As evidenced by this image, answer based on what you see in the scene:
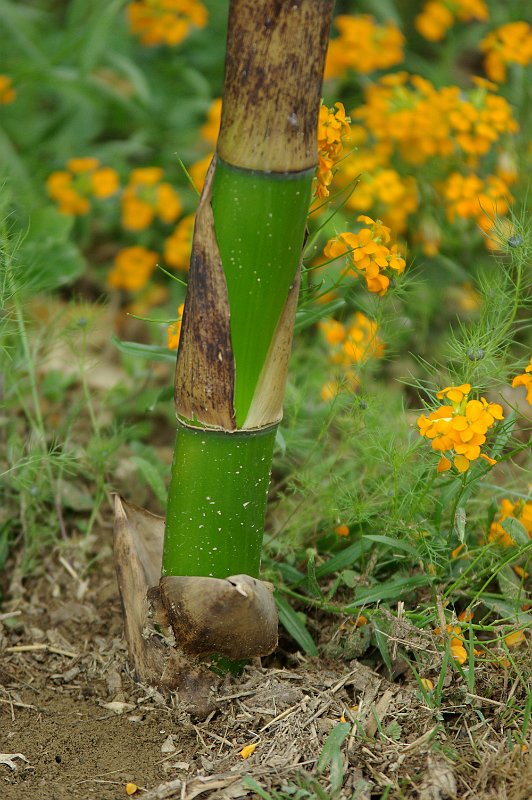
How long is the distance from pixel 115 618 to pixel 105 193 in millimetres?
1556

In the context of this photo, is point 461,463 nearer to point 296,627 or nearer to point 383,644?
point 383,644

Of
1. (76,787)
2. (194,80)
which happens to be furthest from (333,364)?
(194,80)

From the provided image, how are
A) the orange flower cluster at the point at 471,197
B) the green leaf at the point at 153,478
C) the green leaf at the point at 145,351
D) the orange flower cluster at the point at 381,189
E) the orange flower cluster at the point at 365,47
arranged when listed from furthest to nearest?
the orange flower cluster at the point at 365,47, the orange flower cluster at the point at 381,189, the orange flower cluster at the point at 471,197, the green leaf at the point at 153,478, the green leaf at the point at 145,351

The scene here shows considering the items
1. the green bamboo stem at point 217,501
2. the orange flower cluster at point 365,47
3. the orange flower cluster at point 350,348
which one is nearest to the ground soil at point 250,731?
the green bamboo stem at point 217,501

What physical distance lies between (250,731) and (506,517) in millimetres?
588

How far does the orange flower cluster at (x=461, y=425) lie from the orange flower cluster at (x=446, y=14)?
2373mm

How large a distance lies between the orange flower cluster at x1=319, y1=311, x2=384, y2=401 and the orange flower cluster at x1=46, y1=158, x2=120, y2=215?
0.98 meters

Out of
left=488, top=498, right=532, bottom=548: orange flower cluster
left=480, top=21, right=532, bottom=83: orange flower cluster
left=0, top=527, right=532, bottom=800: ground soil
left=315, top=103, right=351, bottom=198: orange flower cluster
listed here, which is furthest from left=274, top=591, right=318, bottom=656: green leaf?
left=480, top=21, right=532, bottom=83: orange flower cluster

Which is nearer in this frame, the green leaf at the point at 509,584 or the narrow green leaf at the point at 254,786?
the narrow green leaf at the point at 254,786

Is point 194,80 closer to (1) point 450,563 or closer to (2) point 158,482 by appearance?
(2) point 158,482

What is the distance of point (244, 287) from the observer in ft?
4.77

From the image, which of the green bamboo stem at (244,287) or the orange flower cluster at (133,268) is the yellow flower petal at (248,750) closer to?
the green bamboo stem at (244,287)

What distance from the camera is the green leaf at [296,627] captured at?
1.75 m

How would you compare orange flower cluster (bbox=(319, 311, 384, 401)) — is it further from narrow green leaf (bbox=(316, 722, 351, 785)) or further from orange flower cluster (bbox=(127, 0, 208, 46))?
orange flower cluster (bbox=(127, 0, 208, 46))
